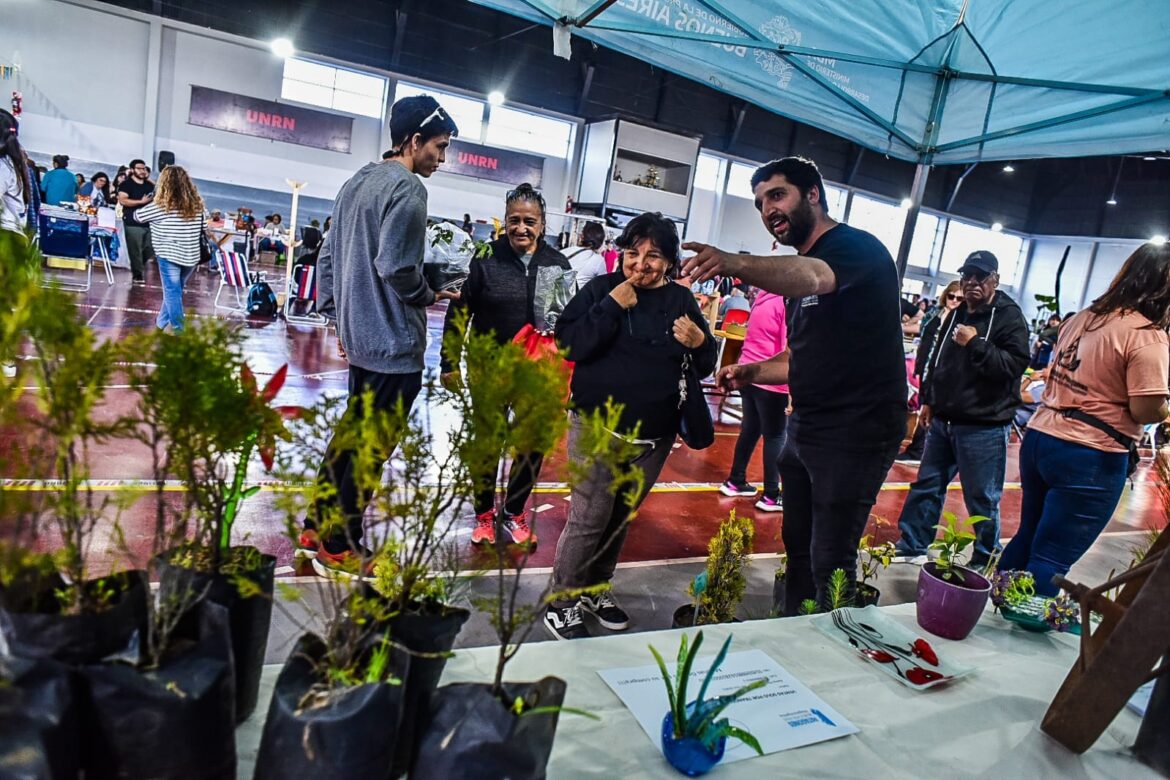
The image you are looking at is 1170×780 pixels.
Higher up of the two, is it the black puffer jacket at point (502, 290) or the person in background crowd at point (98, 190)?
the person in background crowd at point (98, 190)

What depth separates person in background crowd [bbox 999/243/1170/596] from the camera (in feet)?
7.15

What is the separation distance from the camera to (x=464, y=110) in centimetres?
1507

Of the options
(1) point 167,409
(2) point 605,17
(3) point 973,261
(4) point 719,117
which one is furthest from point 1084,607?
(4) point 719,117

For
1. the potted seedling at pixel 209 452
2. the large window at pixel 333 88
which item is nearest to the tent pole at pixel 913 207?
the potted seedling at pixel 209 452

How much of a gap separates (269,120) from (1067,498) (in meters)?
15.3

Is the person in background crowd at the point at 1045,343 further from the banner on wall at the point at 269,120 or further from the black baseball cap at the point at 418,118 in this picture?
the banner on wall at the point at 269,120

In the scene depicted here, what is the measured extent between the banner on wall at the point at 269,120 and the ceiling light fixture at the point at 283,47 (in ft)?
3.64

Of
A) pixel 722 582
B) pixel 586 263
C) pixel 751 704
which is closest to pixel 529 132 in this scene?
pixel 586 263

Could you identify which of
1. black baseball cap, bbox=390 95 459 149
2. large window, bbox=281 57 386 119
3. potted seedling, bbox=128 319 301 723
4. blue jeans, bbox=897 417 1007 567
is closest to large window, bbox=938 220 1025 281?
large window, bbox=281 57 386 119

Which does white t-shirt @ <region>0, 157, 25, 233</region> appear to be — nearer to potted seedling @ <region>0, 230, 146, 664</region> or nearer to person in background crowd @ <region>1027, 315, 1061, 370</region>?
potted seedling @ <region>0, 230, 146, 664</region>

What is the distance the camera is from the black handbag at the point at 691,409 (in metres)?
2.22

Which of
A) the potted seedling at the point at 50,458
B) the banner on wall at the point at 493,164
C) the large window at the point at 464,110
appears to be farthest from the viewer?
the banner on wall at the point at 493,164

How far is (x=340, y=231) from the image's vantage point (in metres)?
2.42

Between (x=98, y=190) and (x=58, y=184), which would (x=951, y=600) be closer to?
(x=58, y=184)
